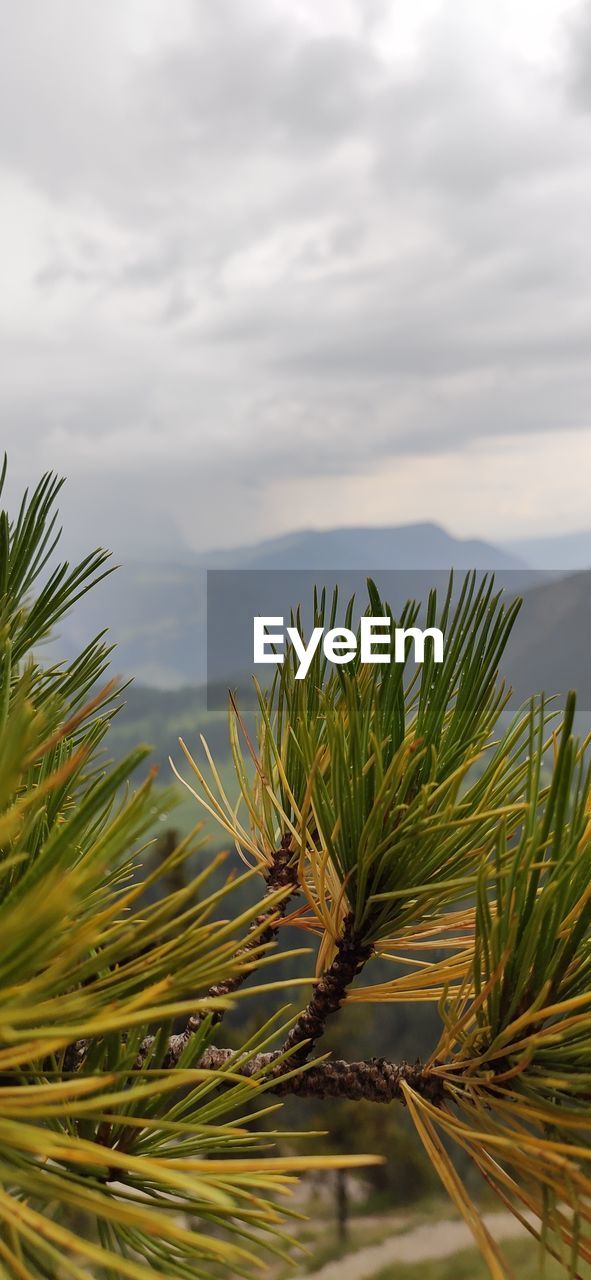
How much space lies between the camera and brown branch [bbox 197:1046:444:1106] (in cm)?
28

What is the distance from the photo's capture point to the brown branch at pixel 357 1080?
278 mm

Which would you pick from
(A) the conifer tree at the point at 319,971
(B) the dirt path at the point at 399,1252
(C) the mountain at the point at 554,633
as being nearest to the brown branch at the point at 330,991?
(A) the conifer tree at the point at 319,971

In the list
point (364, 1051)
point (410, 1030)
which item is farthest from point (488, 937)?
point (410, 1030)

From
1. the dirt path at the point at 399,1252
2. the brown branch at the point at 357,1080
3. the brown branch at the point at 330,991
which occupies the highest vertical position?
the brown branch at the point at 330,991

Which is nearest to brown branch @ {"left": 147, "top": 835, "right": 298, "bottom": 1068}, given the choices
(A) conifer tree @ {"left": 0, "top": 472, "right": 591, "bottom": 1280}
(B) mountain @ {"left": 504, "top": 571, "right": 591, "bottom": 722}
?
(A) conifer tree @ {"left": 0, "top": 472, "right": 591, "bottom": 1280}

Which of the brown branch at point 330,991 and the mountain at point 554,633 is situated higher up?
the mountain at point 554,633

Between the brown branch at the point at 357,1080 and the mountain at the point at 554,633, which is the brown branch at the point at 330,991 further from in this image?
the mountain at the point at 554,633

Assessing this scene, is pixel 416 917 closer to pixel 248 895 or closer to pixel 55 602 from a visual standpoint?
pixel 55 602

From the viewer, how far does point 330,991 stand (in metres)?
0.30

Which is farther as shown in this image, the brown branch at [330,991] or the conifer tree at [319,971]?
the brown branch at [330,991]

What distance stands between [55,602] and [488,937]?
24cm

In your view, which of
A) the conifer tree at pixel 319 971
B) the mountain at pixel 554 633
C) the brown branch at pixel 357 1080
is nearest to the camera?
the conifer tree at pixel 319 971

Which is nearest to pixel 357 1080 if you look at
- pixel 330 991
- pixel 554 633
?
pixel 330 991

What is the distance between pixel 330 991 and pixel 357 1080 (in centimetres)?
3
